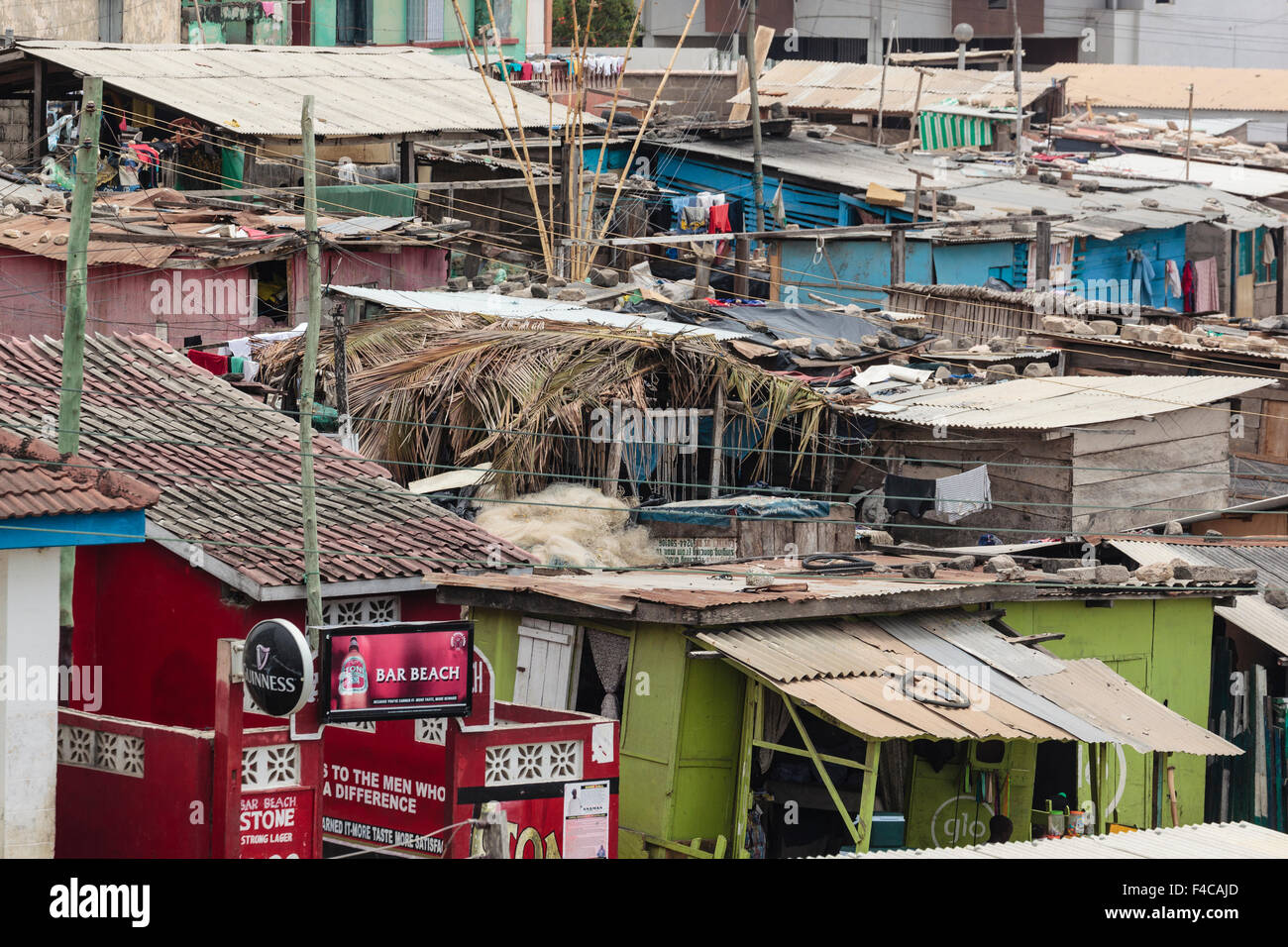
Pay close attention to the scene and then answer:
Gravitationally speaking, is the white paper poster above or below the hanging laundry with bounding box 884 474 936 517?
below

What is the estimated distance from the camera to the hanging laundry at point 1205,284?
34.9 metres

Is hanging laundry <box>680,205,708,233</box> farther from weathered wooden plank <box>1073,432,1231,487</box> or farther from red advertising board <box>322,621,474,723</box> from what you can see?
red advertising board <box>322,621,474,723</box>

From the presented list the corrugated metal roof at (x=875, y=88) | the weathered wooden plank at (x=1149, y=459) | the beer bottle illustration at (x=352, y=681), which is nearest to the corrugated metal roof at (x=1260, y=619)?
the weathered wooden plank at (x=1149, y=459)

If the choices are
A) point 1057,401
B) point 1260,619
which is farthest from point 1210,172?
point 1260,619

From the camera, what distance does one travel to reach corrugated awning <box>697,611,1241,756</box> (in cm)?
1220

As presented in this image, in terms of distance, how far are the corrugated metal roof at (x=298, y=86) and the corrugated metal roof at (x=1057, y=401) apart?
10.7m

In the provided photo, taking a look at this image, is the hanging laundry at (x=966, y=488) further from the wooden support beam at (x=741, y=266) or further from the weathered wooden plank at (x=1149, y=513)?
the wooden support beam at (x=741, y=266)

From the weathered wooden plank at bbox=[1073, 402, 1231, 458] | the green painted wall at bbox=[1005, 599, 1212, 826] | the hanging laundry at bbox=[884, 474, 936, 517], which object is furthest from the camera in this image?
the hanging laundry at bbox=[884, 474, 936, 517]

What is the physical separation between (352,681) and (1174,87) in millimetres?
52354

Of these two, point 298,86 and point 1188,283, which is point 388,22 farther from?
point 1188,283

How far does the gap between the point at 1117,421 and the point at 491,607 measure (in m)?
7.71

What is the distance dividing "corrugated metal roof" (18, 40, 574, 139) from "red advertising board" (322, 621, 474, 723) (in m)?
15.9

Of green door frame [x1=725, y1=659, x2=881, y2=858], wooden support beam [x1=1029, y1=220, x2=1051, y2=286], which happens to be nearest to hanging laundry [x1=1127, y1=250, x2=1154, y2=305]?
wooden support beam [x1=1029, y1=220, x2=1051, y2=286]

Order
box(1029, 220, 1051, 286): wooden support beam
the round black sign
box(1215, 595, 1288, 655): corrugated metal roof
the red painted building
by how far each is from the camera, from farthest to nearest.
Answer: box(1029, 220, 1051, 286): wooden support beam < box(1215, 595, 1288, 655): corrugated metal roof < the red painted building < the round black sign
